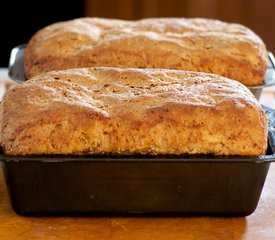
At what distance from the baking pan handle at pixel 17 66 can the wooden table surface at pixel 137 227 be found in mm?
548

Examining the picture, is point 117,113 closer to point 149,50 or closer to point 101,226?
point 101,226

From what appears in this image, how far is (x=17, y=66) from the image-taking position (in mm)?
1831

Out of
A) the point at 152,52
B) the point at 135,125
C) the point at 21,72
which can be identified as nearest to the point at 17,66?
the point at 21,72

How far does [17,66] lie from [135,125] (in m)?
0.73

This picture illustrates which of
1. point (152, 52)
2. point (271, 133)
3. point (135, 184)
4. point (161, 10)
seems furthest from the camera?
point (161, 10)

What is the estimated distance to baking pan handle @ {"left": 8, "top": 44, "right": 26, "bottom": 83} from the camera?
175cm

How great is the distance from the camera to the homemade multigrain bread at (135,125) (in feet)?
3.94

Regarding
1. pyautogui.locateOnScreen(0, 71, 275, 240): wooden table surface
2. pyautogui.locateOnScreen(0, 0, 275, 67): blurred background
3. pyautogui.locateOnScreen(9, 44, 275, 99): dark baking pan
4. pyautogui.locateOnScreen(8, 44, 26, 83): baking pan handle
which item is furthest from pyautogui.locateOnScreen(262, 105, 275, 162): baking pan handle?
pyautogui.locateOnScreen(0, 0, 275, 67): blurred background

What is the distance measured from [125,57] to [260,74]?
0.37 meters

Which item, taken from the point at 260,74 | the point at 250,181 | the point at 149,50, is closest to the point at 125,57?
the point at 149,50

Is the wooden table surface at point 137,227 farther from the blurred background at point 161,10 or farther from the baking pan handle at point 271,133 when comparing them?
the blurred background at point 161,10

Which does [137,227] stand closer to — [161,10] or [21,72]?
[21,72]

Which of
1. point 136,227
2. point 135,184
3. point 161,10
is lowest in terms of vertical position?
point 161,10

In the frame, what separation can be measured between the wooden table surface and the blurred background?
196 centimetres
